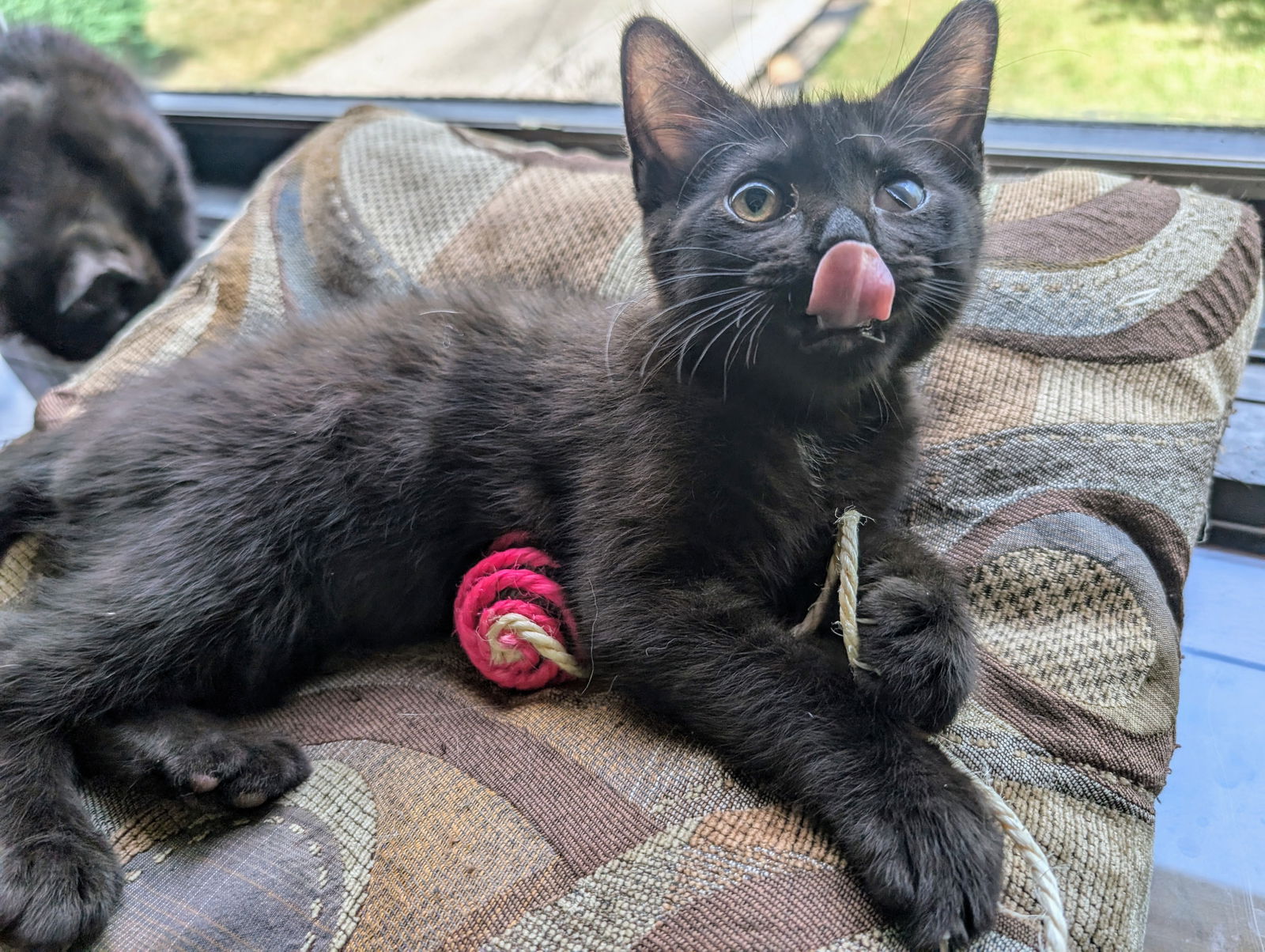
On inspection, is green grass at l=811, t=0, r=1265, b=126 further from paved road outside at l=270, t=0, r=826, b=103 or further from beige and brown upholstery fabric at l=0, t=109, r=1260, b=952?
beige and brown upholstery fabric at l=0, t=109, r=1260, b=952

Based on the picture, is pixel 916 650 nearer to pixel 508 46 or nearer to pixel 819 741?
pixel 819 741

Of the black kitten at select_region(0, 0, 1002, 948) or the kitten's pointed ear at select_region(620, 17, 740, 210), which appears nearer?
the black kitten at select_region(0, 0, 1002, 948)

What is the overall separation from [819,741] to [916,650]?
158 millimetres

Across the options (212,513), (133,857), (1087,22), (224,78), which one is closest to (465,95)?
(224,78)

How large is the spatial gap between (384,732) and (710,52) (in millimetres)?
1338

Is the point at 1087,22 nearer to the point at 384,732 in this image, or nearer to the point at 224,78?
the point at 384,732

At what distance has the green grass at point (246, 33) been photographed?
9.50 feet

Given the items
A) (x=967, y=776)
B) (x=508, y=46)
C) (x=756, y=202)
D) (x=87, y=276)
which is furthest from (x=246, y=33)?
(x=967, y=776)

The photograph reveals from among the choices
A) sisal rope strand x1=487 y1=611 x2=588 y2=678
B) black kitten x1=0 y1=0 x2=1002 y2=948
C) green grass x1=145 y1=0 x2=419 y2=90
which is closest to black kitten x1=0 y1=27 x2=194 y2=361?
green grass x1=145 y1=0 x2=419 y2=90

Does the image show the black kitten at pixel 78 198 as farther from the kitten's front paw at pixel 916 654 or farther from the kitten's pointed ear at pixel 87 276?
the kitten's front paw at pixel 916 654

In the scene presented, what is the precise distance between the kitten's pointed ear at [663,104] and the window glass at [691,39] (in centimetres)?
15

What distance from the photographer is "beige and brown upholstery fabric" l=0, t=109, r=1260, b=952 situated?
0.91m

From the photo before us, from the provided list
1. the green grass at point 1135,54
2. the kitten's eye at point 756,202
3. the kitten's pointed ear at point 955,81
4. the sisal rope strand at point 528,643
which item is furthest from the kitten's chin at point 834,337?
the green grass at point 1135,54

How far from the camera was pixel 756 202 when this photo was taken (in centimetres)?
108
